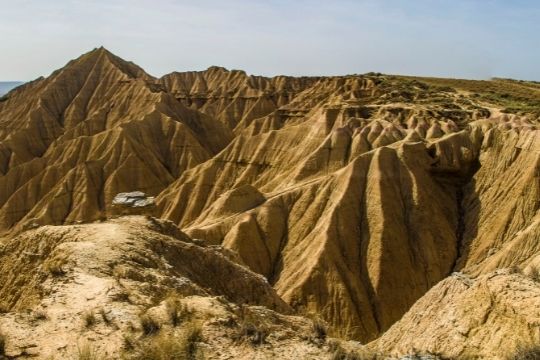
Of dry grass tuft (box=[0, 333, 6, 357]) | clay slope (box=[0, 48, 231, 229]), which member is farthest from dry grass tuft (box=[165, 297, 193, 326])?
clay slope (box=[0, 48, 231, 229])

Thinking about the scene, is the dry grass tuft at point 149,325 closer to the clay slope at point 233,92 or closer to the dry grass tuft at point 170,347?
the dry grass tuft at point 170,347

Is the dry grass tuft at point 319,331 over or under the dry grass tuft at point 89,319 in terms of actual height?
under

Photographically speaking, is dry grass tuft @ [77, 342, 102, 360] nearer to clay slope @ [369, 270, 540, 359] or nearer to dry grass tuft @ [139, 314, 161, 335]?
dry grass tuft @ [139, 314, 161, 335]

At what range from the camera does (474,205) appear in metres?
46.1

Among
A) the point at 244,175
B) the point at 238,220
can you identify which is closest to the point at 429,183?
the point at 238,220

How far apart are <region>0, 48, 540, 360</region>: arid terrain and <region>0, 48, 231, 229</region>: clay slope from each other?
32cm

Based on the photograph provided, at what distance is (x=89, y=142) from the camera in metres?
83.0

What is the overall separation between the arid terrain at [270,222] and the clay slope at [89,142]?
1.07 feet

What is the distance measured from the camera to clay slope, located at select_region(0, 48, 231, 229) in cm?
7312

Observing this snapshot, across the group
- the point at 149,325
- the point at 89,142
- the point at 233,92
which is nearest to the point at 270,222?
the point at 149,325

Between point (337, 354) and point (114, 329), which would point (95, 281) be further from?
point (337, 354)

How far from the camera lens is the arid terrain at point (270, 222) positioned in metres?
11.7

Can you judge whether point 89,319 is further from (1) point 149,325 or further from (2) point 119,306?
(1) point 149,325

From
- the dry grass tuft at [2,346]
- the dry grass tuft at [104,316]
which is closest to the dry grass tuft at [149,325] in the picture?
the dry grass tuft at [104,316]
